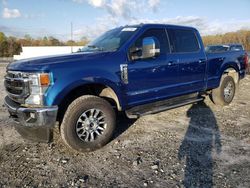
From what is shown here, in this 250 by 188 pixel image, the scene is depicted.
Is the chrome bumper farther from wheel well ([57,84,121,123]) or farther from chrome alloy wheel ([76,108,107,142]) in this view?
chrome alloy wheel ([76,108,107,142])

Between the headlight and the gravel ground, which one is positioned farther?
the headlight

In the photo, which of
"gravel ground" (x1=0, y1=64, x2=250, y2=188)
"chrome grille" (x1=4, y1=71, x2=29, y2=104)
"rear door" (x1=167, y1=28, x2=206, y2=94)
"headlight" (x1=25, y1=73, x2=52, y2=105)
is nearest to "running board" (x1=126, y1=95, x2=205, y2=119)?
"rear door" (x1=167, y1=28, x2=206, y2=94)

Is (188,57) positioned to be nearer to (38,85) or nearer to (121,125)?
(121,125)

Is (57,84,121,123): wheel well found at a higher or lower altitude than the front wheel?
higher

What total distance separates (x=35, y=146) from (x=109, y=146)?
1.29 meters

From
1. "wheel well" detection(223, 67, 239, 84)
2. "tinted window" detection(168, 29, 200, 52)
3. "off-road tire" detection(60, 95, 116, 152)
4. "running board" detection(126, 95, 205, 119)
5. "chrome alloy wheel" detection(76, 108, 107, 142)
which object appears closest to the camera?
"off-road tire" detection(60, 95, 116, 152)

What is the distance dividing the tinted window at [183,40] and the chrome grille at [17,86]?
10.4 ft

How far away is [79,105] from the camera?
445cm

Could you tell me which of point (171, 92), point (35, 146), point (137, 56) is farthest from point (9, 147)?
point (171, 92)

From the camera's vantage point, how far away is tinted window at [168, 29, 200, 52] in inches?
236

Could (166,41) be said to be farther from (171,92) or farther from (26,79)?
(26,79)

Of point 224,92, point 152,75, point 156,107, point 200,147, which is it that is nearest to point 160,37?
point 152,75

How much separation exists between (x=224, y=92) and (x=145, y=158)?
170 inches

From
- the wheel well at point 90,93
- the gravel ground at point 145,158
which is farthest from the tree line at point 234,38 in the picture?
the wheel well at point 90,93
